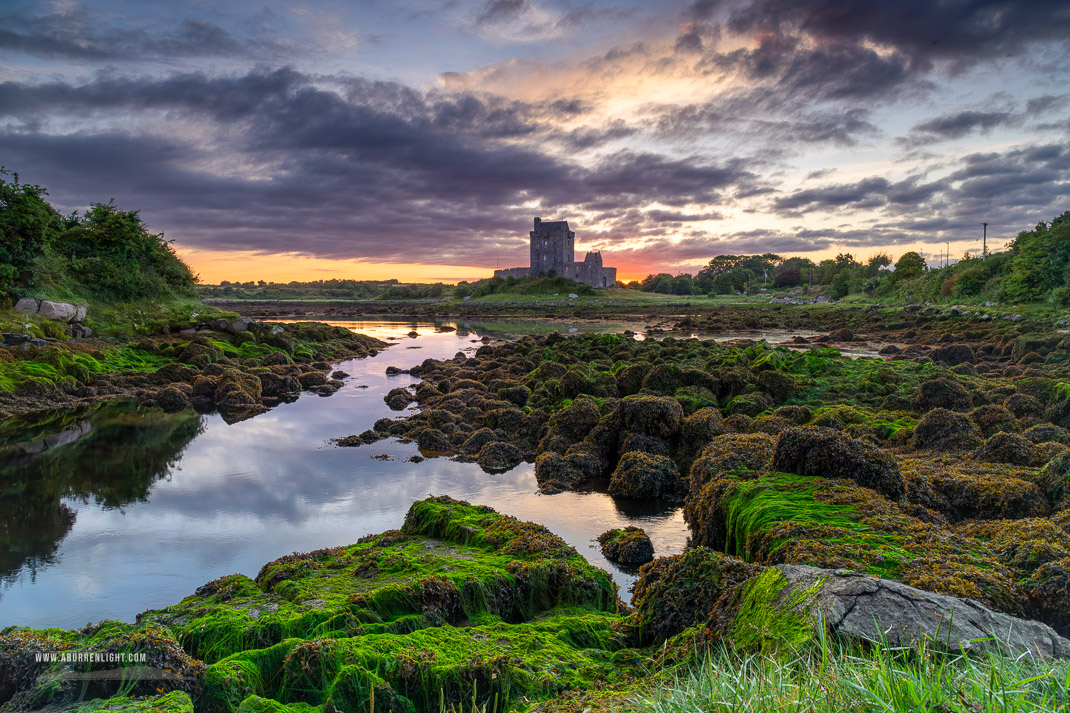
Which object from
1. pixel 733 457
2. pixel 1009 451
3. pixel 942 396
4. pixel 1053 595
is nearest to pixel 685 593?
pixel 1053 595

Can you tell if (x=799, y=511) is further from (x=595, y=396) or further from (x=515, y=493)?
(x=595, y=396)

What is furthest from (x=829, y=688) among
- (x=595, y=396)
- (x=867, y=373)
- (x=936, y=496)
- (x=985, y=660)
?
(x=867, y=373)

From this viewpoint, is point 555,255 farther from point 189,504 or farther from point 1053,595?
point 1053,595

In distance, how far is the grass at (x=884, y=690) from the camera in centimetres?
176

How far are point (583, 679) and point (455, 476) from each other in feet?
23.4

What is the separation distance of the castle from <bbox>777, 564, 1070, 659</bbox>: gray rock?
310 ft

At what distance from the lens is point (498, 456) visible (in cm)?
1107

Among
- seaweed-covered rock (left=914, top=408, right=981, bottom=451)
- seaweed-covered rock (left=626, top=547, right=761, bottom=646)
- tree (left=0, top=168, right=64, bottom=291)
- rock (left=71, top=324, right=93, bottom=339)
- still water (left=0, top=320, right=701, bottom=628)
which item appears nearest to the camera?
seaweed-covered rock (left=626, top=547, right=761, bottom=646)

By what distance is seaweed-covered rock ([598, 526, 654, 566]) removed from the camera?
671cm

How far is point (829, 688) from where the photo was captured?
202cm

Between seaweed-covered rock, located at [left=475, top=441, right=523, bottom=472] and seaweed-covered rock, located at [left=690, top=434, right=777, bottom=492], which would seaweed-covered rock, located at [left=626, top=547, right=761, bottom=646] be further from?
seaweed-covered rock, located at [left=475, top=441, right=523, bottom=472]

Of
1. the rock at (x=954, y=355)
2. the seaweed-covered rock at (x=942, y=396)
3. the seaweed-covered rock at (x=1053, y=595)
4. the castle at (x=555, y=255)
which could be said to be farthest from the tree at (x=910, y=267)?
the seaweed-covered rock at (x=1053, y=595)

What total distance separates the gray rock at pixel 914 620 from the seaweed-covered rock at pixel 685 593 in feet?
2.92

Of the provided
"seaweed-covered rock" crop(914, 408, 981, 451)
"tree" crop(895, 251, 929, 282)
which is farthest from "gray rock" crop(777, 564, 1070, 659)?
"tree" crop(895, 251, 929, 282)
